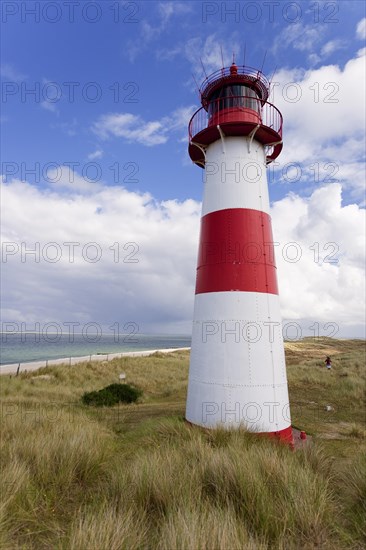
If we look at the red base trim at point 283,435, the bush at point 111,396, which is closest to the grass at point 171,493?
the red base trim at point 283,435

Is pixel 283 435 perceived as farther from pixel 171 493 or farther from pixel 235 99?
pixel 235 99

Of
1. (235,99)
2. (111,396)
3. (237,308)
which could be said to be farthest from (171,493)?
(111,396)

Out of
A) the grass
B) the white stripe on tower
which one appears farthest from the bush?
the white stripe on tower

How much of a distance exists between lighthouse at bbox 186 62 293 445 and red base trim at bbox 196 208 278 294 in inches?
1.0

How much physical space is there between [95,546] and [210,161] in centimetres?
852

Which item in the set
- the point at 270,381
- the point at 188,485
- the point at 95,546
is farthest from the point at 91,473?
the point at 270,381

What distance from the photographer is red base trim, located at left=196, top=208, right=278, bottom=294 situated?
8266 mm

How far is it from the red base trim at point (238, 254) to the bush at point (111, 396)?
793cm

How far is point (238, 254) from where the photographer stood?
8.33m

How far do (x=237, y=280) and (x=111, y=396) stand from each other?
30.5 ft

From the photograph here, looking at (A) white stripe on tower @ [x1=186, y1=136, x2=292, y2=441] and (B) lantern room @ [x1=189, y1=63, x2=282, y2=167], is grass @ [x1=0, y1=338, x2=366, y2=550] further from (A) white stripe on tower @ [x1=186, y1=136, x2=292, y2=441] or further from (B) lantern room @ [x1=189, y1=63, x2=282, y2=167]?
(B) lantern room @ [x1=189, y1=63, x2=282, y2=167]

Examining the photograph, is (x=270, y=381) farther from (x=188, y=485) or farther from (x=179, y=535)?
(x=179, y=535)

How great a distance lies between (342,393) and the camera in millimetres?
17406

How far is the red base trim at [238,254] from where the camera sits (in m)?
8.27
